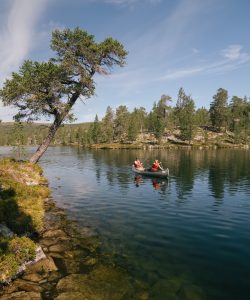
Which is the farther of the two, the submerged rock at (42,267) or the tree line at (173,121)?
the tree line at (173,121)

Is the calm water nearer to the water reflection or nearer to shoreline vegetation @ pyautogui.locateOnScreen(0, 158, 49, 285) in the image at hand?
the water reflection

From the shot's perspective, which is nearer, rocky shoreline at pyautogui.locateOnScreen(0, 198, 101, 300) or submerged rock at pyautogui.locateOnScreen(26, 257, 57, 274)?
rocky shoreline at pyautogui.locateOnScreen(0, 198, 101, 300)

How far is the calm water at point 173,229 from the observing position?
13695 millimetres

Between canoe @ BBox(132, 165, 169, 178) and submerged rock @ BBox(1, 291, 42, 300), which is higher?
canoe @ BBox(132, 165, 169, 178)

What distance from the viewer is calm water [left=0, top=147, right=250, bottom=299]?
44.9 ft

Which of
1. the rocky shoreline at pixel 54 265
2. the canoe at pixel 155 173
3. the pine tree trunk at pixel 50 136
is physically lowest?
the rocky shoreline at pixel 54 265

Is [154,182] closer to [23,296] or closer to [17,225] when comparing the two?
[17,225]

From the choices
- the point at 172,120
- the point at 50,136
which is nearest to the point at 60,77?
the point at 50,136

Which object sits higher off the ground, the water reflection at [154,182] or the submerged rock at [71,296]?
the water reflection at [154,182]

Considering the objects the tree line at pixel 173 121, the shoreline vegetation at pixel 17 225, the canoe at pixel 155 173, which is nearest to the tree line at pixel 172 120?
the tree line at pixel 173 121

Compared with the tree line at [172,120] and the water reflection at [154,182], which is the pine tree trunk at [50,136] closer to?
the water reflection at [154,182]

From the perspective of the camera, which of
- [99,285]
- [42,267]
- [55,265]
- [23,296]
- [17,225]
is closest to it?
[23,296]

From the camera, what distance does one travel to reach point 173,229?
20.8m

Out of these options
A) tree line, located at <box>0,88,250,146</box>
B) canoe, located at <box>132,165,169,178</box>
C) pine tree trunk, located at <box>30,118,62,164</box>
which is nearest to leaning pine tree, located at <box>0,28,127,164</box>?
pine tree trunk, located at <box>30,118,62,164</box>
